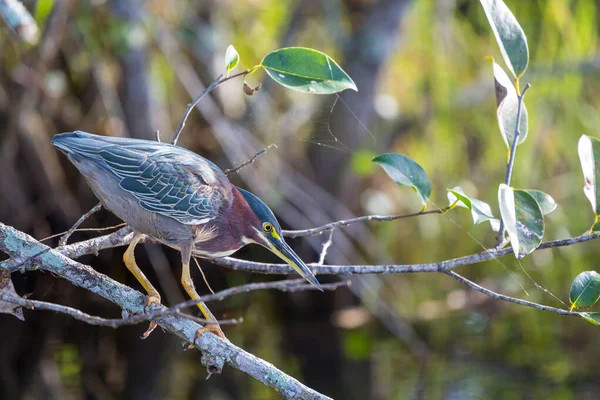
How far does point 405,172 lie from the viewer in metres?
1.90

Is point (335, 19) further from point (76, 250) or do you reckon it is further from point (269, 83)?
point (76, 250)

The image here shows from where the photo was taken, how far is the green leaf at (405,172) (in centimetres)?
187

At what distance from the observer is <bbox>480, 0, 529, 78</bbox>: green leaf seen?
1696mm

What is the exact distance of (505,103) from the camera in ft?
5.82

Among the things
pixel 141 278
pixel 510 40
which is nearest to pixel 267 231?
pixel 141 278

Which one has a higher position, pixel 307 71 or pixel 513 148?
pixel 307 71

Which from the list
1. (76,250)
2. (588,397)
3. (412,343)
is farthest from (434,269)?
(412,343)

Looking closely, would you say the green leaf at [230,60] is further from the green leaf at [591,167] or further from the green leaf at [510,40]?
the green leaf at [591,167]

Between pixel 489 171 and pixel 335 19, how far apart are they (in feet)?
6.23

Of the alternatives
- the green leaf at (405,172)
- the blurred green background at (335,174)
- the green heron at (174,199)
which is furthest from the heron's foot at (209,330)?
the blurred green background at (335,174)

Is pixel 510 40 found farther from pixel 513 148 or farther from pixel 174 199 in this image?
pixel 174 199

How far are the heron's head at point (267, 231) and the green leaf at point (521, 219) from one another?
54 cm

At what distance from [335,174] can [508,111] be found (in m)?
4.29

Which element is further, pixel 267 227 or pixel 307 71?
pixel 267 227
